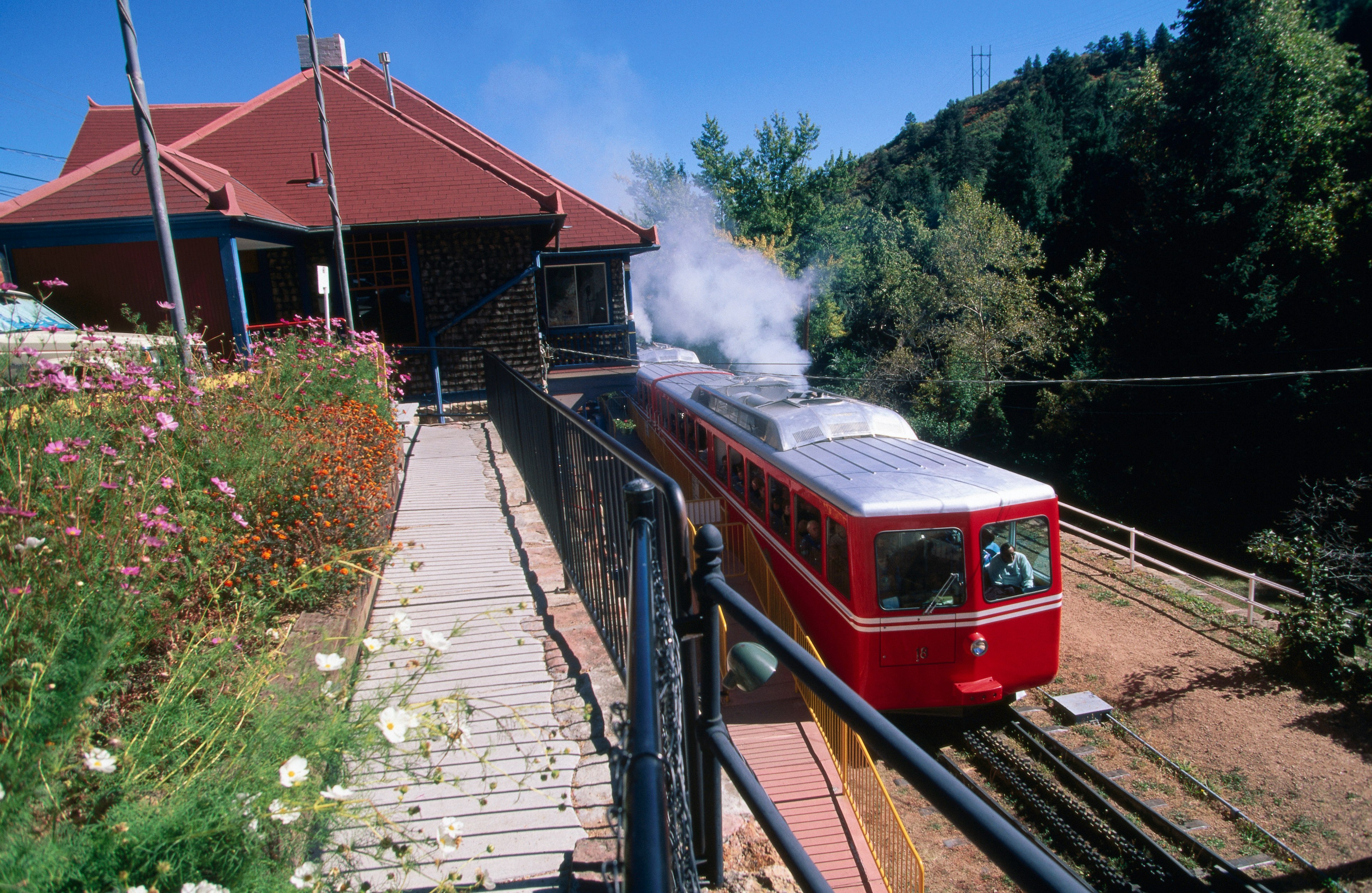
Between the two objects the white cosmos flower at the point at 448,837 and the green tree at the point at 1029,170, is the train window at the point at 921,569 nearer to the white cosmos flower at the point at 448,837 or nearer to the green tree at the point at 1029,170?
the white cosmos flower at the point at 448,837

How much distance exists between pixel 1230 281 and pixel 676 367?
16486mm

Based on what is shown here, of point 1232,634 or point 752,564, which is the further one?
point 1232,634

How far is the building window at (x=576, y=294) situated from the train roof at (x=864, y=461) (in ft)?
21.8

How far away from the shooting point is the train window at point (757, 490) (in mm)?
9719

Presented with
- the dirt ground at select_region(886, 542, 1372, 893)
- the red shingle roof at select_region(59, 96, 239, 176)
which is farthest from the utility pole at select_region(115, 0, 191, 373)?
the red shingle roof at select_region(59, 96, 239, 176)

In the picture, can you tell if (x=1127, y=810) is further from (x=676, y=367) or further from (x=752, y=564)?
(x=676, y=367)

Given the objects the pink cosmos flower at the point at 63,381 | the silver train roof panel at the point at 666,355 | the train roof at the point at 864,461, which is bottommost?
the train roof at the point at 864,461

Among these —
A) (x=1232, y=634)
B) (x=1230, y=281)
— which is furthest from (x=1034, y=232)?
(x=1232, y=634)

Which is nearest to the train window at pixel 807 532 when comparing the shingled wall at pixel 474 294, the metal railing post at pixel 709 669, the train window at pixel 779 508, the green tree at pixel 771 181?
the train window at pixel 779 508

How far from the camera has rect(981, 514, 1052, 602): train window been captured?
7520mm

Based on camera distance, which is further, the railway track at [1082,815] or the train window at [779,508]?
the train window at [779,508]

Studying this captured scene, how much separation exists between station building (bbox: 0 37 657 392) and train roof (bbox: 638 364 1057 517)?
→ 4707 millimetres

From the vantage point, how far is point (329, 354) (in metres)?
6.65

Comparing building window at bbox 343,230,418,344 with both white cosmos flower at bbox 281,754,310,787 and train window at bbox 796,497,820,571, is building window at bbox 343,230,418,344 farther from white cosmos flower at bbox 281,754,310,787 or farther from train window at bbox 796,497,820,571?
white cosmos flower at bbox 281,754,310,787
